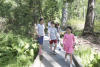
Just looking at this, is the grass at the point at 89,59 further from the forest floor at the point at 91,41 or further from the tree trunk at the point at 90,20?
the tree trunk at the point at 90,20

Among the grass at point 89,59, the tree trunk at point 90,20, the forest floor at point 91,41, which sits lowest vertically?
the forest floor at point 91,41

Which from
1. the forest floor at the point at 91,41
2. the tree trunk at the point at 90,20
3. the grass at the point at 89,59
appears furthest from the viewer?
the tree trunk at the point at 90,20

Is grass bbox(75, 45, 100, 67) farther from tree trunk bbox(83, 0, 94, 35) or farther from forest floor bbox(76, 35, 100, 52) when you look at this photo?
tree trunk bbox(83, 0, 94, 35)

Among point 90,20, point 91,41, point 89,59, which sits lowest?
point 91,41

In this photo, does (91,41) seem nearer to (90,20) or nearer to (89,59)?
(90,20)

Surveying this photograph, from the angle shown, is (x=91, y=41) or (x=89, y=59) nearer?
(x=89, y=59)

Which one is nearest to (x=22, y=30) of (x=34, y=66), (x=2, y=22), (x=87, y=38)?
(x=2, y=22)

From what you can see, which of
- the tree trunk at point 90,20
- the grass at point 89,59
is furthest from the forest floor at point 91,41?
the grass at point 89,59

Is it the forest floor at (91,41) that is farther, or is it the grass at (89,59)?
the forest floor at (91,41)

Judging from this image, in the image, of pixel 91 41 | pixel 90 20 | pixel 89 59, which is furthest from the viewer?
pixel 90 20

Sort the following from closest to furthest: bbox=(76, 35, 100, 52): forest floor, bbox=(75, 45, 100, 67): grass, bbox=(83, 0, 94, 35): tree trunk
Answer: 1. bbox=(75, 45, 100, 67): grass
2. bbox=(76, 35, 100, 52): forest floor
3. bbox=(83, 0, 94, 35): tree trunk

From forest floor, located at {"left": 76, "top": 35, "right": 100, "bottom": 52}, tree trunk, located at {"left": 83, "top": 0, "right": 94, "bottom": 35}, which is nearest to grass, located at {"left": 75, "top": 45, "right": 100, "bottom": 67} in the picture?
forest floor, located at {"left": 76, "top": 35, "right": 100, "bottom": 52}

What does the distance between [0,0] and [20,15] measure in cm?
211

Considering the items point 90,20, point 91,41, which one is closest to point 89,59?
point 91,41
